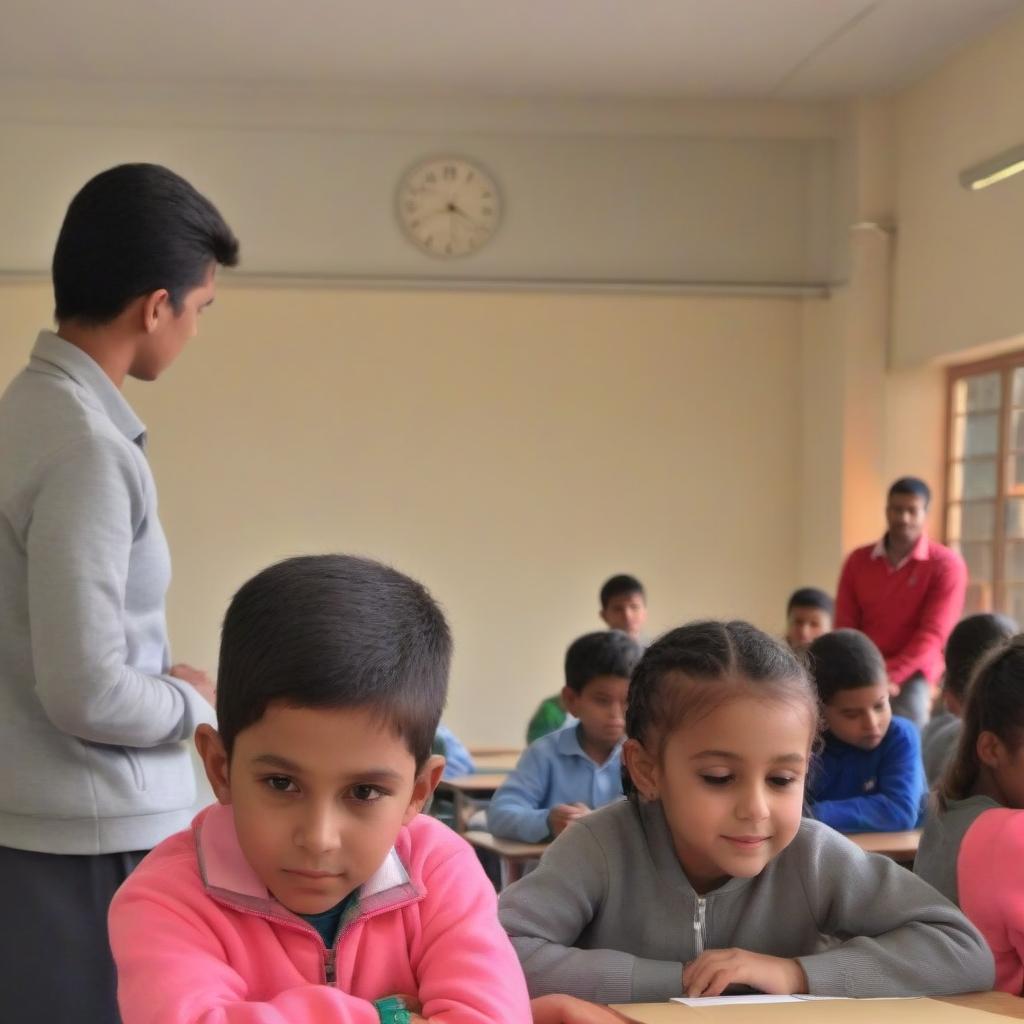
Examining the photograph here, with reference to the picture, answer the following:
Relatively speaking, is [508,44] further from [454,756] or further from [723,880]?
[723,880]

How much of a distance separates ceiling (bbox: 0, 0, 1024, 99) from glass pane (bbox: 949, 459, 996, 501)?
1.90 meters

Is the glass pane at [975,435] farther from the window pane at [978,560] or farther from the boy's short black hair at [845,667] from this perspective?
the boy's short black hair at [845,667]

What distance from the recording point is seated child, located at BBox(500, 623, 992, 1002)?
1656 millimetres

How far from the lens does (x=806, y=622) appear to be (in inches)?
264

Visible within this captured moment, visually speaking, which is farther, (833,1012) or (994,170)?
(994,170)

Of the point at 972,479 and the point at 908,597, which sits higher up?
the point at 972,479

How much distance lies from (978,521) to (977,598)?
1.21 ft

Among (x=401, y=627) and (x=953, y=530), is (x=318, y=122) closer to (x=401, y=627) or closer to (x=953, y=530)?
(x=953, y=530)

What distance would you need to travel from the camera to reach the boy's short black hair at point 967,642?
12.1ft

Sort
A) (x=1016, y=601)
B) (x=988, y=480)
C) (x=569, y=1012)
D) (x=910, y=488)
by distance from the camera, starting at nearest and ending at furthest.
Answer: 1. (x=569, y=1012)
2. (x=910, y=488)
3. (x=1016, y=601)
4. (x=988, y=480)

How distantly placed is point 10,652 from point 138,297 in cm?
45

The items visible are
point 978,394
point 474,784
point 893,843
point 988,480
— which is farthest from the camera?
point 978,394

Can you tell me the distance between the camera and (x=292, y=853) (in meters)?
1.30

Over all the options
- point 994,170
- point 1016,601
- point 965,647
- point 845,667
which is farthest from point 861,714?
point 1016,601
